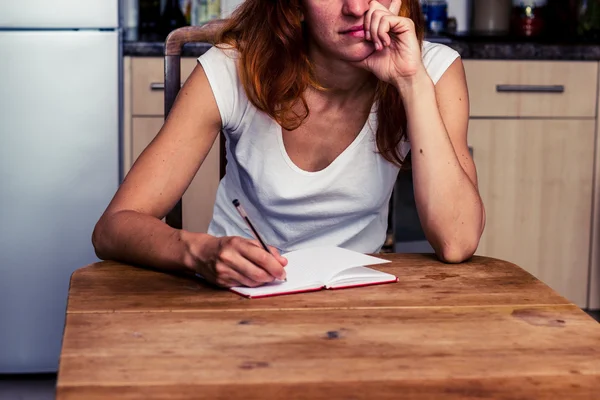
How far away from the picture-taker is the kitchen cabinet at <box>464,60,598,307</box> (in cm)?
268

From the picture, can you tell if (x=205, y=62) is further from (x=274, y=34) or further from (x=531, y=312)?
(x=531, y=312)

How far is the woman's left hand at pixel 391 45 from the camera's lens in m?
1.36

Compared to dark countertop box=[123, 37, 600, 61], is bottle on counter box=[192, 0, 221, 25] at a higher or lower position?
higher

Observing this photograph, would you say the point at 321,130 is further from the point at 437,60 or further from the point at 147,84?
the point at 147,84

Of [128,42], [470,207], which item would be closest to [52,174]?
[128,42]

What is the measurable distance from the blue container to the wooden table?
2.08 m

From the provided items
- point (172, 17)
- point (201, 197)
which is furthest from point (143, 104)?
point (172, 17)

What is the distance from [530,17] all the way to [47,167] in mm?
1694

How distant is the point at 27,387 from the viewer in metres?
2.55

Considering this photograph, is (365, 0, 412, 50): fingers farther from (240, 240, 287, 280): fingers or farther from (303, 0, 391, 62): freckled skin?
(240, 240, 287, 280): fingers

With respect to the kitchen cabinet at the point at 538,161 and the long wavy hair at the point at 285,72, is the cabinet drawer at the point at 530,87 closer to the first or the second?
the kitchen cabinet at the point at 538,161

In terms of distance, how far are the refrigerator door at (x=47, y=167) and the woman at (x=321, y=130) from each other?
0.98 metres

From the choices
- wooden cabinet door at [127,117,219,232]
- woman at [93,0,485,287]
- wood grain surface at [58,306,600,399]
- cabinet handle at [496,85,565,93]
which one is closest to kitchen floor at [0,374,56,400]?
wooden cabinet door at [127,117,219,232]

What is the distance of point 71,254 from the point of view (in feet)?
8.35
